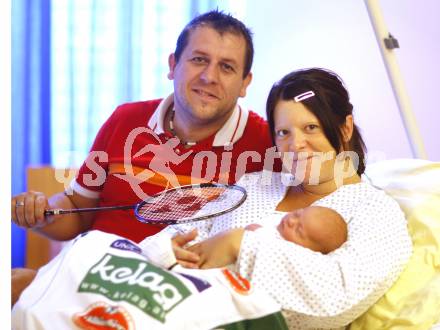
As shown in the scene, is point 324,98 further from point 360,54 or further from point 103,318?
point 360,54

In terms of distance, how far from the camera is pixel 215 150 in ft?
5.53

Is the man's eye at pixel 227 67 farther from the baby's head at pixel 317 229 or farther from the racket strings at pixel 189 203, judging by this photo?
the baby's head at pixel 317 229

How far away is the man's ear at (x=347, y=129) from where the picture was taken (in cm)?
140

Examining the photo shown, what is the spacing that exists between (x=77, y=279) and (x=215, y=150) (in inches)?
27.4

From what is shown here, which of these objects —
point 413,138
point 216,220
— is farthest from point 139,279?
point 413,138

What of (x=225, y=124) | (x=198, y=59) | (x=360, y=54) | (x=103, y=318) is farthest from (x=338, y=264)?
(x=360, y=54)

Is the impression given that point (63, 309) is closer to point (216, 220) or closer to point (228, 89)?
point (216, 220)

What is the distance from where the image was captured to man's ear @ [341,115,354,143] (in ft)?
4.59

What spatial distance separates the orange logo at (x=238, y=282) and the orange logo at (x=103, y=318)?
19 centimetres

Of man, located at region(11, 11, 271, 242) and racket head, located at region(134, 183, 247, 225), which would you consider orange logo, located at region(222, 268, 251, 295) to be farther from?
man, located at region(11, 11, 271, 242)

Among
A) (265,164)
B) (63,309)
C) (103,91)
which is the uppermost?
(103,91)

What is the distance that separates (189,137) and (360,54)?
1.21m

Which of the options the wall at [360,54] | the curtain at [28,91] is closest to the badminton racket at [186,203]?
the wall at [360,54]

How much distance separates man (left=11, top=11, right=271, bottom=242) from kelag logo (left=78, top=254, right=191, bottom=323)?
20.1 inches
